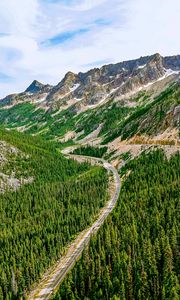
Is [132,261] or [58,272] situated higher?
[132,261]

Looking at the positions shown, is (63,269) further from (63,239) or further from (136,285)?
(136,285)

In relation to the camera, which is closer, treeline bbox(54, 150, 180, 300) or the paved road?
treeline bbox(54, 150, 180, 300)

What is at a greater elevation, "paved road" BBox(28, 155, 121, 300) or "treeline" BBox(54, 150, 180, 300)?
Result: "treeline" BBox(54, 150, 180, 300)

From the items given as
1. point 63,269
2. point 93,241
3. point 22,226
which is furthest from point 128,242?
point 22,226

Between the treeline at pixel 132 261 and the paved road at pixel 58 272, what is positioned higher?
the treeline at pixel 132 261

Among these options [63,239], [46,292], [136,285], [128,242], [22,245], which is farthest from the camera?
[63,239]

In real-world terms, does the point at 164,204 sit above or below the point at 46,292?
above

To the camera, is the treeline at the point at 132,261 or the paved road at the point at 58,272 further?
the paved road at the point at 58,272

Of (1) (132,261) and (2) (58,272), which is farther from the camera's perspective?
(2) (58,272)
